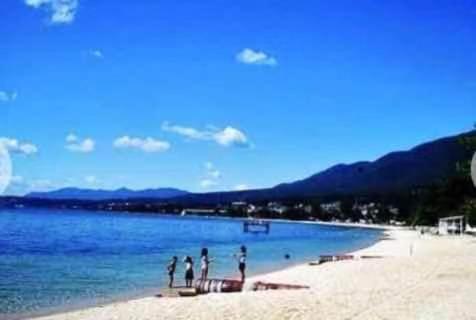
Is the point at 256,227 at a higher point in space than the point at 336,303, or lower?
higher

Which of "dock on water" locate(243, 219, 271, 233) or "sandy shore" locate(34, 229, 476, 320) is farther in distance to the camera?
"dock on water" locate(243, 219, 271, 233)

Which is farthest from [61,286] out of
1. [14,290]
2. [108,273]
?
[108,273]

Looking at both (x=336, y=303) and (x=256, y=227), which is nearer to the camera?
(x=336, y=303)

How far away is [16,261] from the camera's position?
1908 inches

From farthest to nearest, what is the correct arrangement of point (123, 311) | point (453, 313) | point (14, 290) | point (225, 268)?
point (225, 268)
point (14, 290)
point (123, 311)
point (453, 313)

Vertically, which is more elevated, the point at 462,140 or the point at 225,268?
the point at 462,140

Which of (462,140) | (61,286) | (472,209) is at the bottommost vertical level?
(61,286)

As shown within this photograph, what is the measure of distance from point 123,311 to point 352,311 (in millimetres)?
6839

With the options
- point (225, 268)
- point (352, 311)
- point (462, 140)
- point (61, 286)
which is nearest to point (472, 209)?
point (462, 140)

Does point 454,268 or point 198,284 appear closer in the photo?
point 198,284

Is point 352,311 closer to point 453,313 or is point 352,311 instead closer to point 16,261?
point 453,313

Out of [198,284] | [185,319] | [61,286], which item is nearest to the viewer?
[185,319]

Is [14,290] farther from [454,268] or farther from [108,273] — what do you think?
[454,268]

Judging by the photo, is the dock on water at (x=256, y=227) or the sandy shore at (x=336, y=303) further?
the dock on water at (x=256, y=227)
